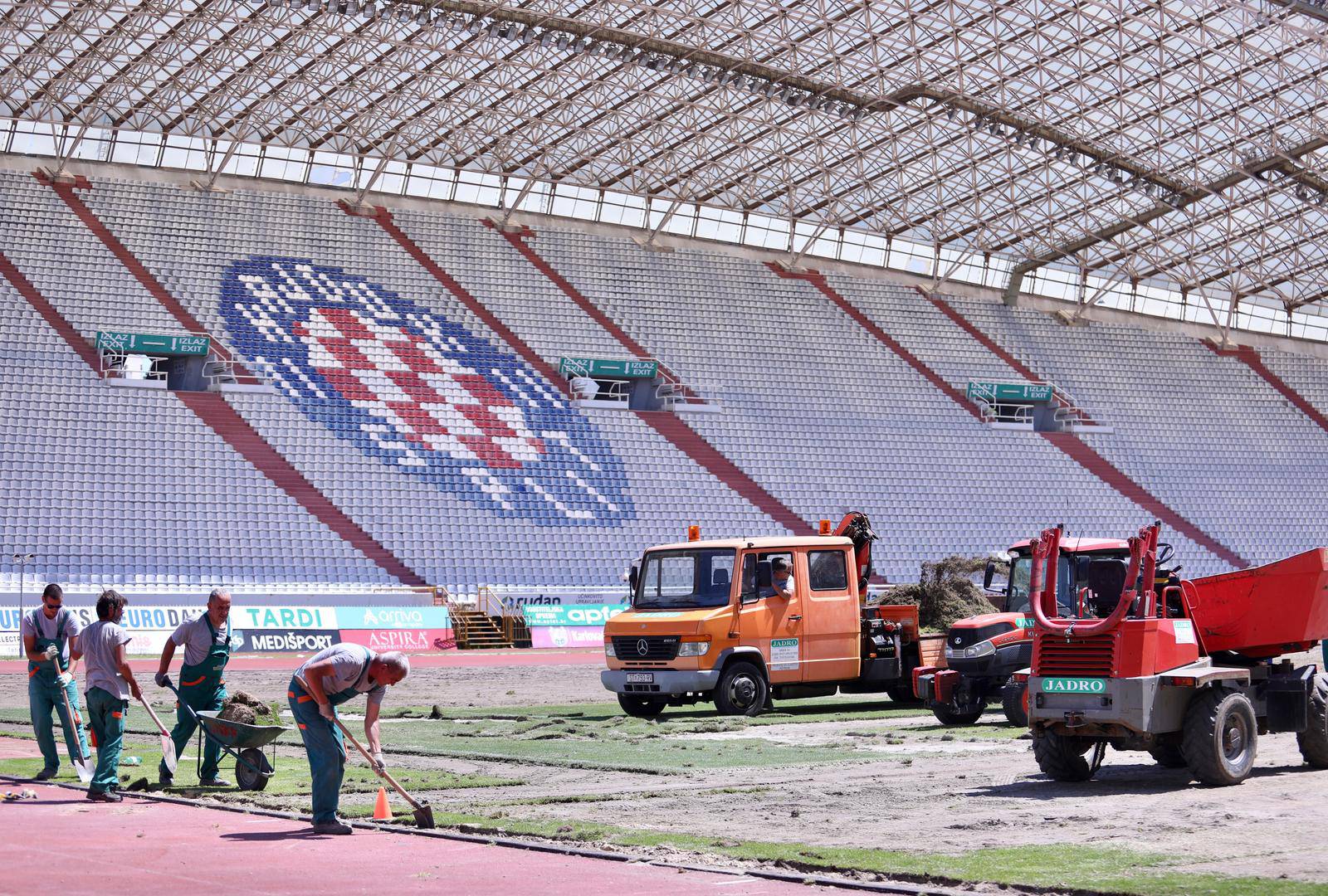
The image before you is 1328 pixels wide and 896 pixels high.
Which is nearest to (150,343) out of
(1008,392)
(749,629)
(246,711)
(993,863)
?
(749,629)

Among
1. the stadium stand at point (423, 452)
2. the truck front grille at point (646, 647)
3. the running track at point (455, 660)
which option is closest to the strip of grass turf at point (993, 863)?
the truck front grille at point (646, 647)

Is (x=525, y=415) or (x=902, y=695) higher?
(x=525, y=415)

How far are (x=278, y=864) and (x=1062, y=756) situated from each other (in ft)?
20.7

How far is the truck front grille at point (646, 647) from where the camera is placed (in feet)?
58.0

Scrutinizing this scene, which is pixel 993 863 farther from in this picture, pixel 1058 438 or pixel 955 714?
pixel 1058 438

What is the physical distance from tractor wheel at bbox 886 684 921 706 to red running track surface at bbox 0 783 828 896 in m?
10.6

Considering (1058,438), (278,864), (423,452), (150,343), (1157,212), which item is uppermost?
(1157,212)

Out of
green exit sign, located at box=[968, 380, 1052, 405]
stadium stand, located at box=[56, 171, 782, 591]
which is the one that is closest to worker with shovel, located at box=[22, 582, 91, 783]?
stadium stand, located at box=[56, 171, 782, 591]

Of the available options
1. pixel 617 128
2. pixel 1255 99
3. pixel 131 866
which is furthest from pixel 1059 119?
pixel 131 866

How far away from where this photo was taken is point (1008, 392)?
47438 mm

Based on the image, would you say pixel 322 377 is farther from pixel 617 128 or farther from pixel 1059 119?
pixel 1059 119

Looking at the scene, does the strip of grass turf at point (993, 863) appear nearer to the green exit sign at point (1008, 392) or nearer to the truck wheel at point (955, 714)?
the truck wheel at point (955, 714)

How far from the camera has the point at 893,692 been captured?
19500 millimetres

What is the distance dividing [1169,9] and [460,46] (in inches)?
675
